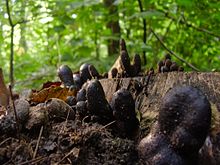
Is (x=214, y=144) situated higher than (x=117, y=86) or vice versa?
(x=117, y=86)

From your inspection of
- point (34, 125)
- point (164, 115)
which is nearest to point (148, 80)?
point (164, 115)

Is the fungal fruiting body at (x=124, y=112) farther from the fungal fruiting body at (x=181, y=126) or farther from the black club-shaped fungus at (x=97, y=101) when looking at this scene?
the fungal fruiting body at (x=181, y=126)

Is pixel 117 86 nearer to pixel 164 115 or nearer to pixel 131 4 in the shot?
pixel 164 115

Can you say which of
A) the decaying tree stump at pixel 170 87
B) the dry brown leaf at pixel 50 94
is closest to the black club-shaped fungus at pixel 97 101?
the decaying tree stump at pixel 170 87

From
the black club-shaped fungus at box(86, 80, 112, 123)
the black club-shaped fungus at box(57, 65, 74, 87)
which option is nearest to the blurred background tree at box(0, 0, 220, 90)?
the black club-shaped fungus at box(57, 65, 74, 87)

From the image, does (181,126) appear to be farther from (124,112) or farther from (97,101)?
(97,101)

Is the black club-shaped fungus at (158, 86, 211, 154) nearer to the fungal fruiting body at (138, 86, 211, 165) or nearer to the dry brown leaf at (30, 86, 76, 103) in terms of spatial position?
the fungal fruiting body at (138, 86, 211, 165)

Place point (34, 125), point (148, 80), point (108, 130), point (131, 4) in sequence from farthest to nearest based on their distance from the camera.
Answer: point (131, 4) < point (148, 80) < point (108, 130) < point (34, 125)

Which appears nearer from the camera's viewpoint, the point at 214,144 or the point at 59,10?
the point at 214,144
